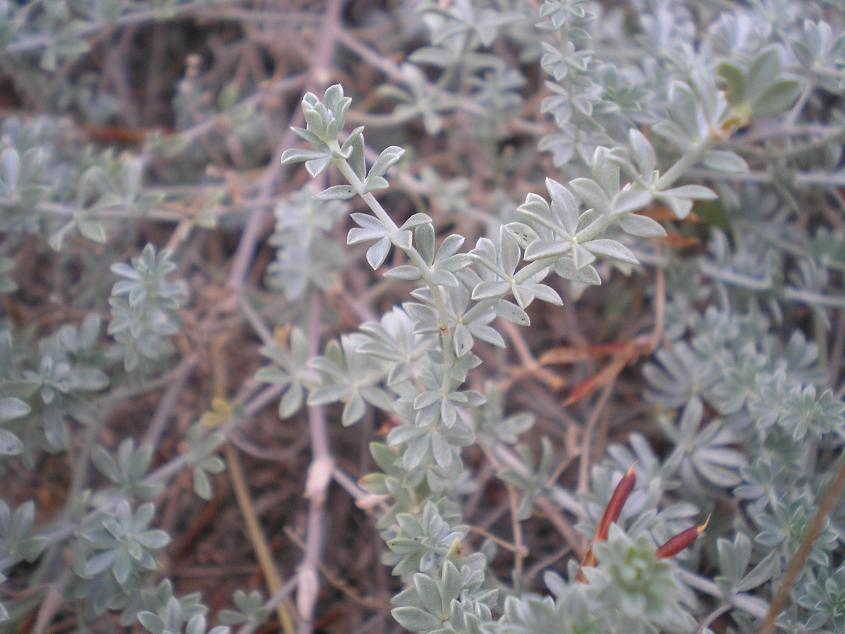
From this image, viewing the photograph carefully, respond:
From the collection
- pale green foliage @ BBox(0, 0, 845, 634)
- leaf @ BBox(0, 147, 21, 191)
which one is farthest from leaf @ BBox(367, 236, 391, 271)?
leaf @ BBox(0, 147, 21, 191)

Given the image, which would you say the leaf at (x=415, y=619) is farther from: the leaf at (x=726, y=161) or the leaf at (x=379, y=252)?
the leaf at (x=726, y=161)

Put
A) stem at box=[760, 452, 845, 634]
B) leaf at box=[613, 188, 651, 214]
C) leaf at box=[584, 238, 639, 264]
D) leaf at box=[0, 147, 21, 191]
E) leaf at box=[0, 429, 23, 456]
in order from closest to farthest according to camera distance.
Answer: leaf at box=[613, 188, 651, 214] < leaf at box=[584, 238, 639, 264] < stem at box=[760, 452, 845, 634] < leaf at box=[0, 429, 23, 456] < leaf at box=[0, 147, 21, 191]

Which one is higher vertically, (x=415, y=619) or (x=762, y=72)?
(x=762, y=72)

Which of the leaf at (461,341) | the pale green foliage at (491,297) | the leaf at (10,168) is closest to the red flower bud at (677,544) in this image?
the pale green foliage at (491,297)

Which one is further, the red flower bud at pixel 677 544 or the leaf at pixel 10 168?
the leaf at pixel 10 168

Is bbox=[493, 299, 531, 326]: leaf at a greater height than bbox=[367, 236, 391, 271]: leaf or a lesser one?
lesser

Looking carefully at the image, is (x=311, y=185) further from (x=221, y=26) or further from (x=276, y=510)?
(x=221, y=26)

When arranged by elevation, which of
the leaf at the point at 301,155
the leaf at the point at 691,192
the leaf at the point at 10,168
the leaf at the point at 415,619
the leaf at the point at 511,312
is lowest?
the leaf at the point at 415,619

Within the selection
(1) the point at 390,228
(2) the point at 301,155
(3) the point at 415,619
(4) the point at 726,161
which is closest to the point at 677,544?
(3) the point at 415,619

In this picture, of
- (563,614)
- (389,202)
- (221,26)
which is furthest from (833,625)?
(221,26)

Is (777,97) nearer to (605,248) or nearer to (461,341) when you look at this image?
(605,248)

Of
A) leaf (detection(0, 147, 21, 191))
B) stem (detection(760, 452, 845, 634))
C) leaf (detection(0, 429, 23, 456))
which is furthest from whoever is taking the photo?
leaf (detection(0, 147, 21, 191))

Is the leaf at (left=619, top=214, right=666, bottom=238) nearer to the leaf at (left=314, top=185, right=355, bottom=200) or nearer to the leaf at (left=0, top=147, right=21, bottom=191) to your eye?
the leaf at (left=314, top=185, right=355, bottom=200)
